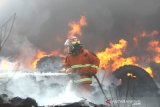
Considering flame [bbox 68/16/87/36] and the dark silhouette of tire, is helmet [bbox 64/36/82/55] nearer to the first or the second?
the dark silhouette of tire

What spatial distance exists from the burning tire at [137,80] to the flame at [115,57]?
12.4 ft

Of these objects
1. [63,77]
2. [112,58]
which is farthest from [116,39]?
[63,77]

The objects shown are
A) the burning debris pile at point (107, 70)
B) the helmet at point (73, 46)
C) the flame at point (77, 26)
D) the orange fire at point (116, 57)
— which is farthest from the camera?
the flame at point (77, 26)

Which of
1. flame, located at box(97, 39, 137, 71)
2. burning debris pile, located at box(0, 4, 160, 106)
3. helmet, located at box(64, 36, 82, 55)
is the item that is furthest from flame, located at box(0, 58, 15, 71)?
helmet, located at box(64, 36, 82, 55)

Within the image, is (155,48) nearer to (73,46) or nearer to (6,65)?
(6,65)

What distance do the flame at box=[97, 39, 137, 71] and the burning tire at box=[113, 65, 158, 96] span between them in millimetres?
3784

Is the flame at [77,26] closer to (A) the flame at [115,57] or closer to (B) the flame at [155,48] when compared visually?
(A) the flame at [115,57]

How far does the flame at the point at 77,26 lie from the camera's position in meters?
19.7

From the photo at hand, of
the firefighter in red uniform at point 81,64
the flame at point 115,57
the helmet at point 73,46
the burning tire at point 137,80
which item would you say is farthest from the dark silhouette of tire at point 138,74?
the helmet at point 73,46

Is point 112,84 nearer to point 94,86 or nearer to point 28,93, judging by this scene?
point 94,86

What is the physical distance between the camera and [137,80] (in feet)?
49.8

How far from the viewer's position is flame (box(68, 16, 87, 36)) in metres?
19.7

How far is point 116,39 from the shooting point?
2016 cm

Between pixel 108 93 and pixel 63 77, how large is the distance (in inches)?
91.0
